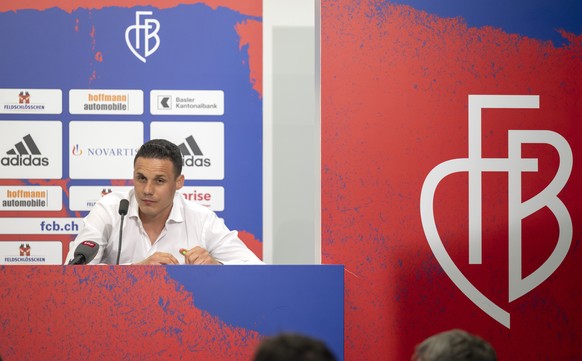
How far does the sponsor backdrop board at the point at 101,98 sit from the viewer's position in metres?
5.09

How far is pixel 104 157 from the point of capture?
5102 millimetres

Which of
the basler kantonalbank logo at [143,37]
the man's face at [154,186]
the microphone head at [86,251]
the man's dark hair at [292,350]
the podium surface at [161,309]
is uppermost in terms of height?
the basler kantonalbank logo at [143,37]

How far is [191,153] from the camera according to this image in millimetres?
5105

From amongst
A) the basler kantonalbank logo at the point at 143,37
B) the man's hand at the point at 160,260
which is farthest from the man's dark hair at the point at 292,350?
the basler kantonalbank logo at the point at 143,37

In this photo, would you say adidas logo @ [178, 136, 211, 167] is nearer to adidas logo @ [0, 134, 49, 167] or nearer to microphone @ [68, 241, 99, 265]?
adidas logo @ [0, 134, 49, 167]

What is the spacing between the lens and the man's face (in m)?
4.05

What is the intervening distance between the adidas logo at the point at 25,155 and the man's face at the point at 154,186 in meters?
1.24

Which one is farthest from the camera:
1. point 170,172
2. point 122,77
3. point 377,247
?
point 122,77

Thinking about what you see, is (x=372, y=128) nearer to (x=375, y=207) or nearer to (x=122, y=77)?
(x=375, y=207)

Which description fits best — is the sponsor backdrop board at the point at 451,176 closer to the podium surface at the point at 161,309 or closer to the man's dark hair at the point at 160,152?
the podium surface at the point at 161,309

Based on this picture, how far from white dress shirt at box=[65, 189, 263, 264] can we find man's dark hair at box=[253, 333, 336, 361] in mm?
2559

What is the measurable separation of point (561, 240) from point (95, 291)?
1.80 m

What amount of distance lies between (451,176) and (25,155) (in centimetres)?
287

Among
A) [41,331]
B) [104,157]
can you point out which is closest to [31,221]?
[104,157]
